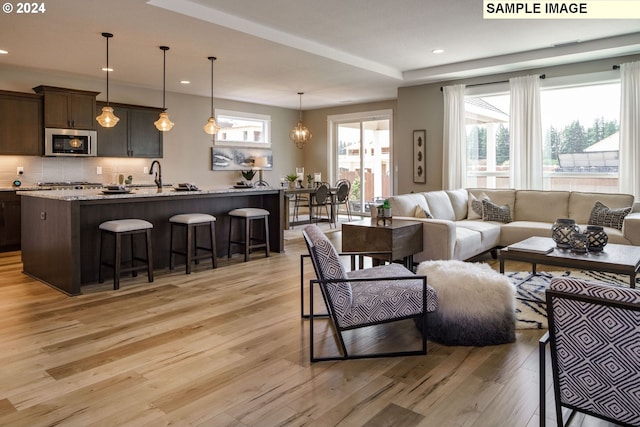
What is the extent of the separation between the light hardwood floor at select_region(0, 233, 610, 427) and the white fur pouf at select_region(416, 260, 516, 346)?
0.08 metres

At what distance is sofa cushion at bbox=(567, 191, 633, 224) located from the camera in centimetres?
534

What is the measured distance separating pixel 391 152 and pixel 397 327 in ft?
23.2

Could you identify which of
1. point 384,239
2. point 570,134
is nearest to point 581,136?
point 570,134

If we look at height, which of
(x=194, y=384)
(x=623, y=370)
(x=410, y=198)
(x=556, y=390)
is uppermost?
(x=410, y=198)

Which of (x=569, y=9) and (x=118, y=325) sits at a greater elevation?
(x=569, y=9)

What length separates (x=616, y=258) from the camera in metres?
3.48

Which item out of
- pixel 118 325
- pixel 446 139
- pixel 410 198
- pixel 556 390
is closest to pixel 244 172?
pixel 446 139

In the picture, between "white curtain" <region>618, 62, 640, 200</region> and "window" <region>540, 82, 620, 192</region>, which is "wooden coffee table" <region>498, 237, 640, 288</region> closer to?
"white curtain" <region>618, 62, 640, 200</region>

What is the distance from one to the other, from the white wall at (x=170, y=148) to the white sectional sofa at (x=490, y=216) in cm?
504

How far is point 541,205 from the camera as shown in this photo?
5902 millimetres

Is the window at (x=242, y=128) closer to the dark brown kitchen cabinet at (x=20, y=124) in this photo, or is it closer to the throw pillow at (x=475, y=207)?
the dark brown kitchen cabinet at (x=20, y=124)

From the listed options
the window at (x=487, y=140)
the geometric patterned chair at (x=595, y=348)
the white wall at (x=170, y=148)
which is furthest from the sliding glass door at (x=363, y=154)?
the geometric patterned chair at (x=595, y=348)

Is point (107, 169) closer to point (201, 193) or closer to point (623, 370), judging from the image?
point (201, 193)

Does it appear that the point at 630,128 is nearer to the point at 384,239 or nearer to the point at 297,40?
the point at 384,239
